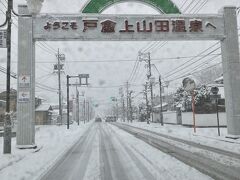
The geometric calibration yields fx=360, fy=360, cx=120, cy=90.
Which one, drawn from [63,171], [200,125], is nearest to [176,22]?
[63,171]

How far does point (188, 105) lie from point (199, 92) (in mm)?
3727

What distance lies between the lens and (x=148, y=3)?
22500mm

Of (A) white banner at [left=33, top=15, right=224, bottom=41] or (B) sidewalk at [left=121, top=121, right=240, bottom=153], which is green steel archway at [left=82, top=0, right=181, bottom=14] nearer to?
(A) white banner at [left=33, top=15, right=224, bottom=41]

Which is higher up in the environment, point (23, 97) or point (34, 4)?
point (34, 4)

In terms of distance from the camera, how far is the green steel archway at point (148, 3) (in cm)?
2164

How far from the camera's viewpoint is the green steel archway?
852 inches

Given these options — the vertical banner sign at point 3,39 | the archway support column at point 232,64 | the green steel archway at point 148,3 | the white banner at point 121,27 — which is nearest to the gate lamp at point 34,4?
the vertical banner sign at point 3,39

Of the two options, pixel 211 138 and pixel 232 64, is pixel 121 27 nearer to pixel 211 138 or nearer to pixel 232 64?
pixel 232 64

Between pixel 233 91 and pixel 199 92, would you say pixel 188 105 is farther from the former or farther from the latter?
pixel 233 91

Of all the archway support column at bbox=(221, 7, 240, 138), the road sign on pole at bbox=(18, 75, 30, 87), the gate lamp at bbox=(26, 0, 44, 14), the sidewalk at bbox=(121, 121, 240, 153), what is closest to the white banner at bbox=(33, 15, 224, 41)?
the archway support column at bbox=(221, 7, 240, 138)

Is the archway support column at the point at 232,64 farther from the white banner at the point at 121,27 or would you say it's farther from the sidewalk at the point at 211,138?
the white banner at the point at 121,27

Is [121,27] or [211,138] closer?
[121,27]

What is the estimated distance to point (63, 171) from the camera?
35.8ft

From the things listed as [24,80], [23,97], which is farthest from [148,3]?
[23,97]
